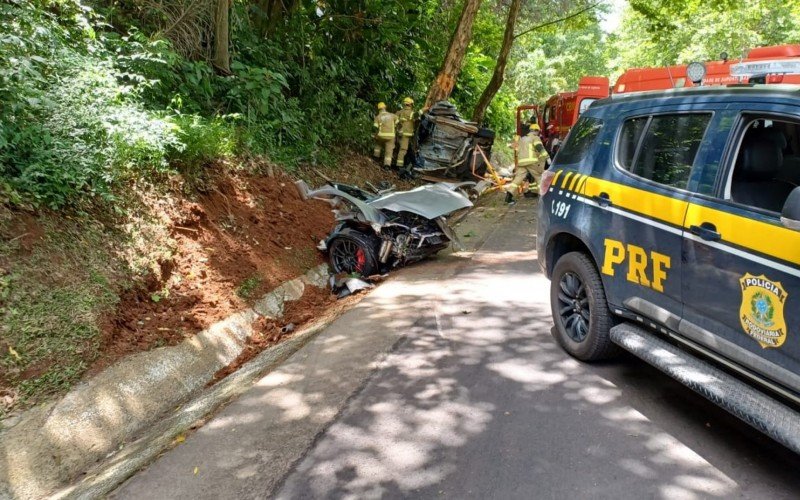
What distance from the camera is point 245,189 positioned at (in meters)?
8.15

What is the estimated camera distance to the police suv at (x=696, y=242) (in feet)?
9.22

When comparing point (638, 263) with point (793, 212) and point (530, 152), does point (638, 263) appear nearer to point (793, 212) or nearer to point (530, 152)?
point (793, 212)

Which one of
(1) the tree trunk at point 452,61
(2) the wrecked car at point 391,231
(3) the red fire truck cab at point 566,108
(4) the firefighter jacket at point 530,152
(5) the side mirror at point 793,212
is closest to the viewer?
(5) the side mirror at point 793,212

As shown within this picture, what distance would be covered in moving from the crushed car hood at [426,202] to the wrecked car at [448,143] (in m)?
5.62

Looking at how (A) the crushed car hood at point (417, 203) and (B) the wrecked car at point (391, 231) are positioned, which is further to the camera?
(B) the wrecked car at point (391, 231)

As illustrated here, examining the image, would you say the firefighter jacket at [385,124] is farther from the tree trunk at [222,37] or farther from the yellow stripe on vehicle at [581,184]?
the yellow stripe on vehicle at [581,184]

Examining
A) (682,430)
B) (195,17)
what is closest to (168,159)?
(195,17)

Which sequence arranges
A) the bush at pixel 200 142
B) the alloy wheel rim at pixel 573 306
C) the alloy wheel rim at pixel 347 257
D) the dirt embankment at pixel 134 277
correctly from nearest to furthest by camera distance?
the dirt embankment at pixel 134 277 → the alloy wheel rim at pixel 573 306 → the bush at pixel 200 142 → the alloy wheel rim at pixel 347 257

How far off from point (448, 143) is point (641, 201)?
1034cm

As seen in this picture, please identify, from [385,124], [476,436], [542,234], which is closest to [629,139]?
[542,234]

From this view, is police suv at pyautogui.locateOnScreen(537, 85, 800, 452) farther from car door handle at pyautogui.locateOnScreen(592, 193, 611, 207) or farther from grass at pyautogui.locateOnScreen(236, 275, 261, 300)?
grass at pyautogui.locateOnScreen(236, 275, 261, 300)

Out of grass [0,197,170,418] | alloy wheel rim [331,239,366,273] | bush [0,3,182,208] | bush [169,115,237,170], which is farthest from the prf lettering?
bush [169,115,237,170]

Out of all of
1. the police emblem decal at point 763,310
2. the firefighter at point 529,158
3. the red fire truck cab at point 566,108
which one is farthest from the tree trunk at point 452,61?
the police emblem decal at point 763,310

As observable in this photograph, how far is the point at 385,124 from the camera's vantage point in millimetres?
13688
